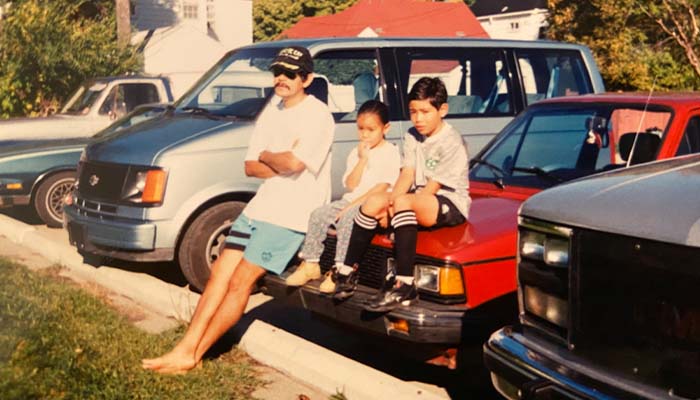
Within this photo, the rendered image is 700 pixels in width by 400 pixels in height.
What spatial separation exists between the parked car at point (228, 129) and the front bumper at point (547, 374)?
403 centimetres

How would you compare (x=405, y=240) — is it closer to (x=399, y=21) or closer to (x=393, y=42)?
(x=393, y=42)

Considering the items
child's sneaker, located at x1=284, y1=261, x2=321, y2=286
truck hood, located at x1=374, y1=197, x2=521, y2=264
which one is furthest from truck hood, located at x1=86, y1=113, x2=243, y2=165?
truck hood, located at x1=374, y1=197, x2=521, y2=264

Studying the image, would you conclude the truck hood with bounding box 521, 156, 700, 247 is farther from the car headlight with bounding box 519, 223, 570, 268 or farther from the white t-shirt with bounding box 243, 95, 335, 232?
the white t-shirt with bounding box 243, 95, 335, 232

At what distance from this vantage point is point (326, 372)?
5.47 m

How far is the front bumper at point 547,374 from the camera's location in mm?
3490

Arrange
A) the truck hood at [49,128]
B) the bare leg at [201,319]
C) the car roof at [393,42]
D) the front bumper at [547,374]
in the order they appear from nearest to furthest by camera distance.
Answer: the front bumper at [547,374]
the bare leg at [201,319]
the car roof at [393,42]
the truck hood at [49,128]

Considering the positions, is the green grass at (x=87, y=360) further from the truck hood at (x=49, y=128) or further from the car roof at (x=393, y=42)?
the truck hood at (x=49, y=128)

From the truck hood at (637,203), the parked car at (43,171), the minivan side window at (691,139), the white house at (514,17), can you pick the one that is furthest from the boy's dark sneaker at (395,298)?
the white house at (514,17)

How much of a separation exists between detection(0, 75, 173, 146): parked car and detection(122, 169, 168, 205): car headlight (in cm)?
465

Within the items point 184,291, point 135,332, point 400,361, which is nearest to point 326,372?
point 400,361

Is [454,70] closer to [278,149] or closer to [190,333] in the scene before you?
[278,149]

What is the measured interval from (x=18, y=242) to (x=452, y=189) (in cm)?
641

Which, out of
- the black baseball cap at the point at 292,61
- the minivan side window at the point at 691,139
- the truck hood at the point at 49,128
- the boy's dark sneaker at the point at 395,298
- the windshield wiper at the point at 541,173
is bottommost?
the truck hood at the point at 49,128

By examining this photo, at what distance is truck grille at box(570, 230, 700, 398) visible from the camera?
10.7ft
